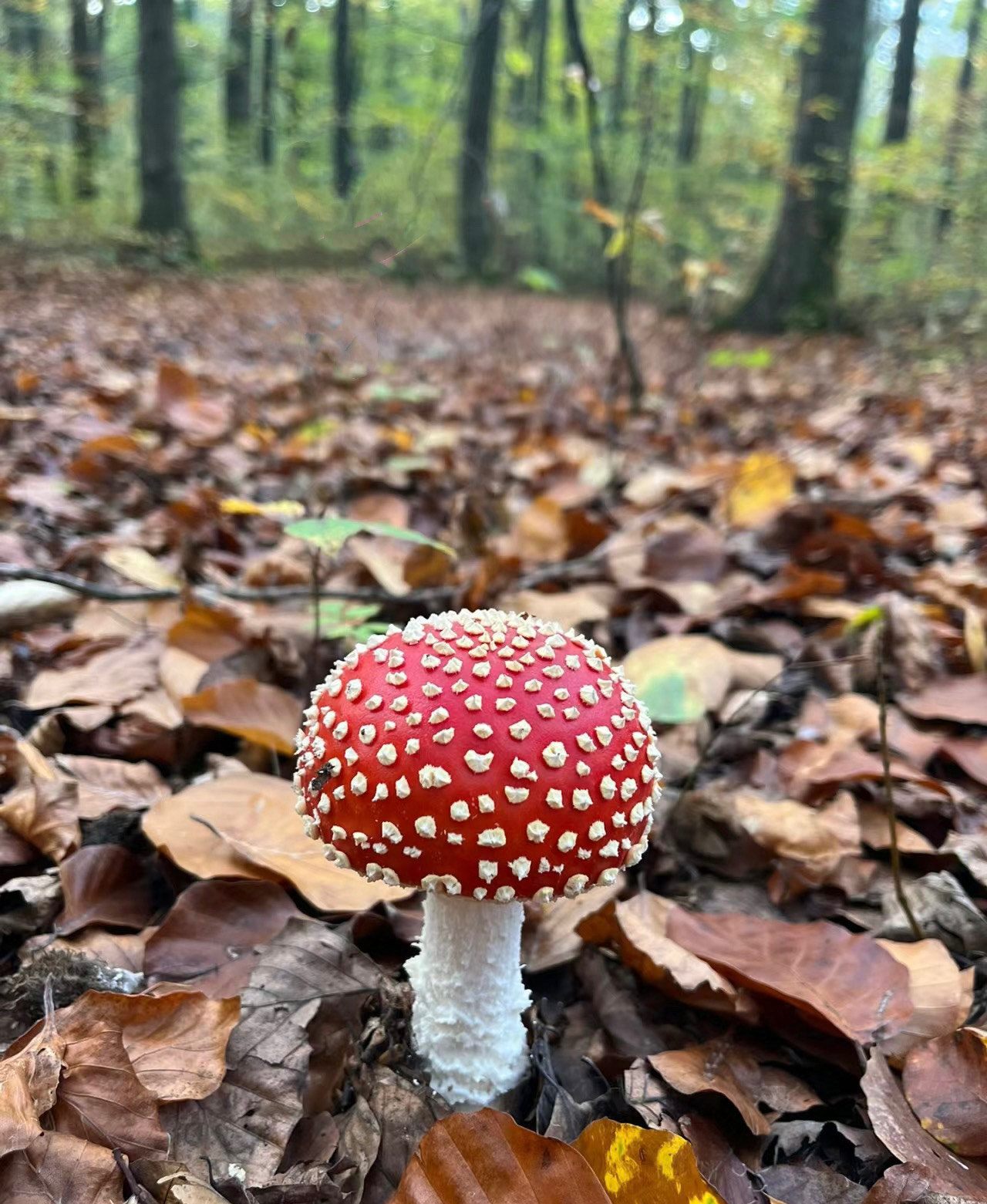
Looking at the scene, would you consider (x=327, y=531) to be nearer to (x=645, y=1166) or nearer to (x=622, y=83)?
(x=645, y=1166)

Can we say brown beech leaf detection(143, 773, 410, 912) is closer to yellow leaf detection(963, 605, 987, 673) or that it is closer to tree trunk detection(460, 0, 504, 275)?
yellow leaf detection(963, 605, 987, 673)

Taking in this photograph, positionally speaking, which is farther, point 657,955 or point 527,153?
point 527,153

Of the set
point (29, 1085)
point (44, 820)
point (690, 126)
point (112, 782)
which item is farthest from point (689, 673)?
point (690, 126)

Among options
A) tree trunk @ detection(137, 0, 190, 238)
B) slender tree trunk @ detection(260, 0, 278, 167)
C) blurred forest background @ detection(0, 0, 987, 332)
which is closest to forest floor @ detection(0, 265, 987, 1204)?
blurred forest background @ detection(0, 0, 987, 332)

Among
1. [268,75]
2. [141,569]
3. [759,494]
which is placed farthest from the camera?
[268,75]

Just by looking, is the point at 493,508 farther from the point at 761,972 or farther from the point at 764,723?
the point at 761,972
